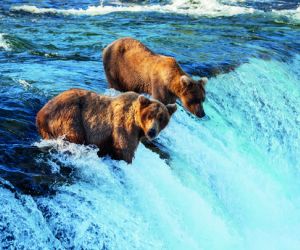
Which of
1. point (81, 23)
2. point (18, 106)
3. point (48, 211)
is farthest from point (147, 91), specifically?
point (81, 23)

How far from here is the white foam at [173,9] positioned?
1908 centimetres

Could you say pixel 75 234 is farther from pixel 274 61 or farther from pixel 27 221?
pixel 274 61

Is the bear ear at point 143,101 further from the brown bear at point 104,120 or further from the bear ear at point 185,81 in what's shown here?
the bear ear at point 185,81

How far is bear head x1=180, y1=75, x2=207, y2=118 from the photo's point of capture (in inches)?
336

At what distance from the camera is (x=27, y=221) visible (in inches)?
211

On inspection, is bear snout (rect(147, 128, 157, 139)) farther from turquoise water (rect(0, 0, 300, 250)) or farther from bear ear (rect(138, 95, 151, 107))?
turquoise water (rect(0, 0, 300, 250))

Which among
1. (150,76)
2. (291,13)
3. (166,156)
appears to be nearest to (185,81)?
A: (150,76)

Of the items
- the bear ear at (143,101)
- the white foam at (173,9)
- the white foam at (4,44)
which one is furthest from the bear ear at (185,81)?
the white foam at (173,9)

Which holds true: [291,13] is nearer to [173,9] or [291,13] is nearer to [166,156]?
[173,9]

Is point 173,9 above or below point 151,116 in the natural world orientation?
below

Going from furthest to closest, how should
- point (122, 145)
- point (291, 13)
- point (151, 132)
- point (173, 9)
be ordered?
point (291, 13) → point (173, 9) → point (122, 145) → point (151, 132)

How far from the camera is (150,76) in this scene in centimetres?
895

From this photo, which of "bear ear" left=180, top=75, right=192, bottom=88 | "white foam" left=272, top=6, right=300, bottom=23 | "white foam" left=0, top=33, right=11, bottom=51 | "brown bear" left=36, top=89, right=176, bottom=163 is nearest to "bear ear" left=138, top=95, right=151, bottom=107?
"brown bear" left=36, top=89, right=176, bottom=163

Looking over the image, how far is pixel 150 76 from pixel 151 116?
270 cm
